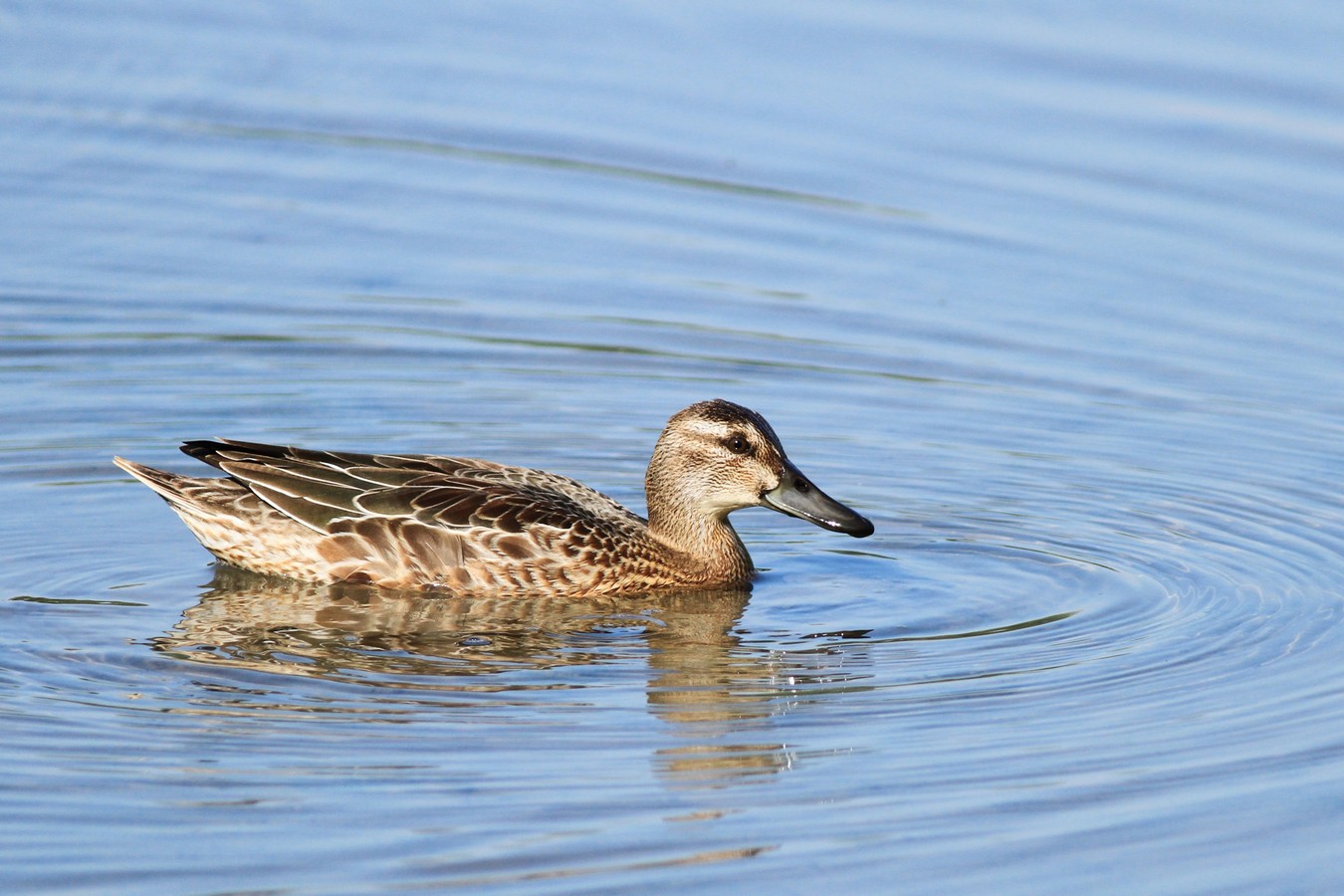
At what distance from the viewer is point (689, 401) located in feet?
42.9

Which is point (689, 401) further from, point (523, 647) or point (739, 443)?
point (523, 647)

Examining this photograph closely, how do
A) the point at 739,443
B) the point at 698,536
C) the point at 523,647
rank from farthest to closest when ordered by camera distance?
the point at 698,536, the point at 739,443, the point at 523,647

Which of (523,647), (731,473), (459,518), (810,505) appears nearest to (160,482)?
(459,518)

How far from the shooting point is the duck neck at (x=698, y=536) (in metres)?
11.0

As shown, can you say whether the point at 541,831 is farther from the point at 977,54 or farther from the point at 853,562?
the point at 977,54

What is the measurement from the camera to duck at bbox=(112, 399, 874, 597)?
1065cm

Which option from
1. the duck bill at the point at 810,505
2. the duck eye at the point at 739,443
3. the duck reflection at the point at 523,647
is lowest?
the duck reflection at the point at 523,647

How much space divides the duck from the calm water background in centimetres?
23

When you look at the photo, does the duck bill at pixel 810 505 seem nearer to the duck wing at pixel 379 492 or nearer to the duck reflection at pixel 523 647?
the duck reflection at pixel 523 647

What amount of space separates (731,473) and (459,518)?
1.38 m

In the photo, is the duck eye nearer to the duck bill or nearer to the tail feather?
the duck bill

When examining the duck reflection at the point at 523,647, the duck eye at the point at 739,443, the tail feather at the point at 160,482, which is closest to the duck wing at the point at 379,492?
the tail feather at the point at 160,482

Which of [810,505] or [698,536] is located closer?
[810,505]

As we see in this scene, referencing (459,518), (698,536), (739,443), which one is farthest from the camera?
(698,536)
